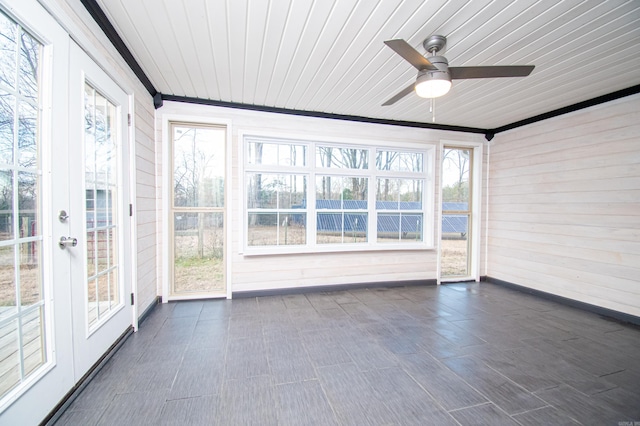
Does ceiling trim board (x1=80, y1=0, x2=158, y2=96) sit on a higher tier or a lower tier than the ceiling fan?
higher

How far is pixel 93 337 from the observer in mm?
1902

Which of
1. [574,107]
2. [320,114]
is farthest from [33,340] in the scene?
[574,107]

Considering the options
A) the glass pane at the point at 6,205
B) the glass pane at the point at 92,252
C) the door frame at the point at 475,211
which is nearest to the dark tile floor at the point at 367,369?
the glass pane at the point at 92,252

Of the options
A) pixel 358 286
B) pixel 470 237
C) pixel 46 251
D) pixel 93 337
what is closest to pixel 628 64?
pixel 470 237

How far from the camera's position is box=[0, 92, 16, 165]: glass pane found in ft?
3.99

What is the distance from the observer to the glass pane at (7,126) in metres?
1.22

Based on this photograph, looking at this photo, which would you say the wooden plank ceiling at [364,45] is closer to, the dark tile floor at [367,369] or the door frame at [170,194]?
the door frame at [170,194]

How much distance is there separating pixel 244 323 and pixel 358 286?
6.09 ft

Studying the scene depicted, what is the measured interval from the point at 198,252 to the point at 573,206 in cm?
496

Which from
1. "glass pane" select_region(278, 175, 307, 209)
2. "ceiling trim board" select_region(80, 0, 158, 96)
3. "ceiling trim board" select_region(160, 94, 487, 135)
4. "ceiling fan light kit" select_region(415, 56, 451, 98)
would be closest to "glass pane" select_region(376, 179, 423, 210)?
"ceiling trim board" select_region(160, 94, 487, 135)

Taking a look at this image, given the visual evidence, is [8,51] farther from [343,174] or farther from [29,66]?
[343,174]

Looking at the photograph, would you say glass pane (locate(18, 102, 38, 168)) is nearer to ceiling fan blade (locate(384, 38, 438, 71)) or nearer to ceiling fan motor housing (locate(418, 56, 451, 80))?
ceiling fan blade (locate(384, 38, 438, 71))

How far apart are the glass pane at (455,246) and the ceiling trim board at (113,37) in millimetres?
4531

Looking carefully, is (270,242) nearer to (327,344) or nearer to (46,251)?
(327,344)
